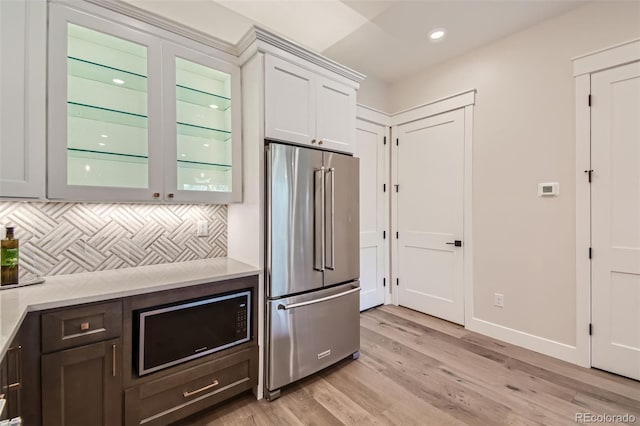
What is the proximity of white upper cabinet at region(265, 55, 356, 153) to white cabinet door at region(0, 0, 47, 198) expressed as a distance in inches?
49.0

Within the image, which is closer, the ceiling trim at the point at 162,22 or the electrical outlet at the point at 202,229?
the ceiling trim at the point at 162,22

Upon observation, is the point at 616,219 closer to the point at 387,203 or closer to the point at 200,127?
the point at 387,203

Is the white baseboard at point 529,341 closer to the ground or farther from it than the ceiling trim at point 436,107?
closer to the ground

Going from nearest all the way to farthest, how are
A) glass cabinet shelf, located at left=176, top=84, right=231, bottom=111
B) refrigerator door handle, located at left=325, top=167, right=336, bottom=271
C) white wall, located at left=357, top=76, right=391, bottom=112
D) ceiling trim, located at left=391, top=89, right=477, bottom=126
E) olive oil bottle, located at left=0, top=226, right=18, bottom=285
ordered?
olive oil bottle, located at left=0, top=226, right=18, bottom=285 < glass cabinet shelf, located at left=176, top=84, right=231, bottom=111 < refrigerator door handle, located at left=325, top=167, right=336, bottom=271 < ceiling trim, located at left=391, top=89, right=477, bottom=126 < white wall, located at left=357, top=76, right=391, bottom=112

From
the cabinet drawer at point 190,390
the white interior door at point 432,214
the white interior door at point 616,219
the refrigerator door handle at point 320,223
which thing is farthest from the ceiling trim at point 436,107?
the cabinet drawer at point 190,390

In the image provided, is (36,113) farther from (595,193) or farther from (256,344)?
(595,193)

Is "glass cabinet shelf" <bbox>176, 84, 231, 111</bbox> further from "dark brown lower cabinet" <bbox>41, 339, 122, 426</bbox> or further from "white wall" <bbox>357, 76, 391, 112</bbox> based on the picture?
"white wall" <bbox>357, 76, 391, 112</bbox>

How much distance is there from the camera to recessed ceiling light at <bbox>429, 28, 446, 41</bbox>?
9.07 ft

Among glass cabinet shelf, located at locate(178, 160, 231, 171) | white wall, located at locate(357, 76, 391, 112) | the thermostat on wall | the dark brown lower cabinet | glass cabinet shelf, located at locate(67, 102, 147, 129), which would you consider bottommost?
the dark brown lower cabinet

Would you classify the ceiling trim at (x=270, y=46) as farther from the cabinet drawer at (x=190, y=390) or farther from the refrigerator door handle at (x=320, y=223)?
the cabinet drawer at (x=190, y=390)

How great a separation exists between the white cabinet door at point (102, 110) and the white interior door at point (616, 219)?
3.38 m

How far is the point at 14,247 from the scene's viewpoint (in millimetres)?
1590

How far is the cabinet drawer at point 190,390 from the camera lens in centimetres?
159

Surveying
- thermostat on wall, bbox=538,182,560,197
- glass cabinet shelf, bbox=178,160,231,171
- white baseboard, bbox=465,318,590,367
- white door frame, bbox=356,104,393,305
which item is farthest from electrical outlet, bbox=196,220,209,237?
thermostat on wall, bbox=538,182,560,197
